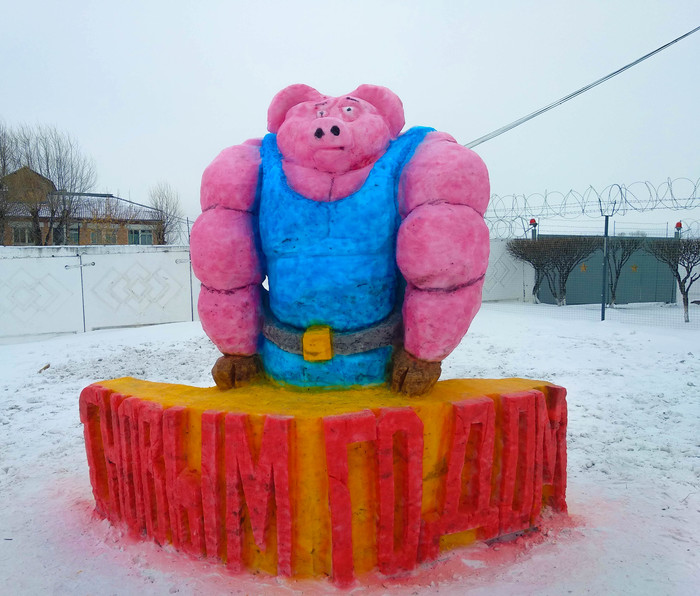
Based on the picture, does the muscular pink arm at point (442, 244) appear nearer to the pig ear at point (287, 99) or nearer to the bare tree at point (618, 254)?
the pig ear at point (287, 99)

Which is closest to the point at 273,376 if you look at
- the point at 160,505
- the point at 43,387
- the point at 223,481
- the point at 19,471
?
the point at 223,481

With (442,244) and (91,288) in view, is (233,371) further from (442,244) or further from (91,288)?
(91,288)

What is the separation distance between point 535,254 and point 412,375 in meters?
11.1

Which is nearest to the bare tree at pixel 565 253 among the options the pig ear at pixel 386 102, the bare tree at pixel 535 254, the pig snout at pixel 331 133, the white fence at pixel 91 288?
the bare tree at pixel 535 254

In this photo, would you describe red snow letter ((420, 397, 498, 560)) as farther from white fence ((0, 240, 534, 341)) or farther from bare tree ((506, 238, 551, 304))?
bare tree ((506, 238, 551, 304))

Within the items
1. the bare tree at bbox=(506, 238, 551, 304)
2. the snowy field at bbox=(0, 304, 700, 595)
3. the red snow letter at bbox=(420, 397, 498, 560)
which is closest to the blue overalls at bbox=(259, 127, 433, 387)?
the red snow letter at bbox=(420, 397, 498, 560)

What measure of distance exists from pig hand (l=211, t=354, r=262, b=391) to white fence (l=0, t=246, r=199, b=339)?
6733mm

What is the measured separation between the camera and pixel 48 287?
25.2 feet

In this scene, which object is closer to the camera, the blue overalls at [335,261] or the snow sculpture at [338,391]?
the snow sculpture at [338,391]

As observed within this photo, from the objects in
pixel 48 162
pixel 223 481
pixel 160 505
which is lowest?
pixel 160 505

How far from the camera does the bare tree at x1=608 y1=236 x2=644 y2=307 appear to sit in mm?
11672

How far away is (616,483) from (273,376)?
181 centimetres

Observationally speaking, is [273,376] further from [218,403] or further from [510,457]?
[510,457]

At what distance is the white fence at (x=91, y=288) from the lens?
A: 7480 millimetres
